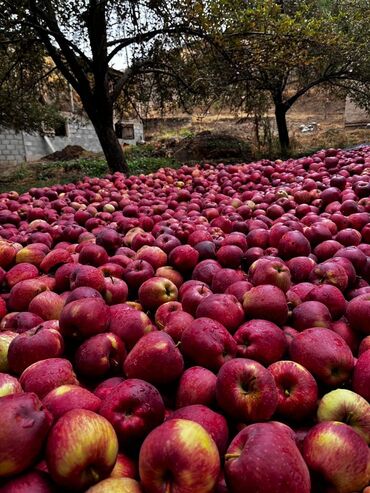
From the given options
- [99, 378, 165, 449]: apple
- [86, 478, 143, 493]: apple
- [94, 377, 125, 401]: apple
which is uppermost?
[99, 378, 165, 449]: apple

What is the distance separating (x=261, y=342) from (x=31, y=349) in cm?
96

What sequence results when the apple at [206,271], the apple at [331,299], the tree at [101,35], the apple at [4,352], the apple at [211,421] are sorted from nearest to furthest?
the apple at [211,421]
the apple at [4,352]
the apple at [331,299]
the apple at [206,271]
the tree at [101,35]

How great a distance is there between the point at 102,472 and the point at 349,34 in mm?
18301

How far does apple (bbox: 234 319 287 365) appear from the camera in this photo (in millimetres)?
1671

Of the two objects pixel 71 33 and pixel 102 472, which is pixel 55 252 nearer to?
pixel 102 472

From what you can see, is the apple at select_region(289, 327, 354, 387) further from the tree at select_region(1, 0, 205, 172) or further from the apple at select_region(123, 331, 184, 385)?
the tree at select_region(1, 0, 205, 172)

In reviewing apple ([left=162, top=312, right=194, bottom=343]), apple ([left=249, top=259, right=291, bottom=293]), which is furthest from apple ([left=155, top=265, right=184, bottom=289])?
apple ([left=162, top=312, right=194, bottom=343])

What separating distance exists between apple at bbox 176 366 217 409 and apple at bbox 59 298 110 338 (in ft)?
1.63

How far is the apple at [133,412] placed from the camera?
4.26 ft

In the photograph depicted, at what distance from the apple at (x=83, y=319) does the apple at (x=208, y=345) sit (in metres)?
0.41

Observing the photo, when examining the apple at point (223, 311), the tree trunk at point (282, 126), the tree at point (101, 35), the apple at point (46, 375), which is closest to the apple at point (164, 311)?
the apple at point (223, 311)

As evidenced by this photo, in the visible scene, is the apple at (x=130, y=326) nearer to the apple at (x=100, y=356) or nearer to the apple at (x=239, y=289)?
the apple at (x=100, y=356)

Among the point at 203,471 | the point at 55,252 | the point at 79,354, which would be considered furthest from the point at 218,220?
Answer: the point at 203,471

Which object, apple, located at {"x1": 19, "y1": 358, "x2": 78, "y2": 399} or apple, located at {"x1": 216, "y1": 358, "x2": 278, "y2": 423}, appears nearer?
apple, located at {"x1": 216, "y1": 358, "x2": 278, "y2": 423}
